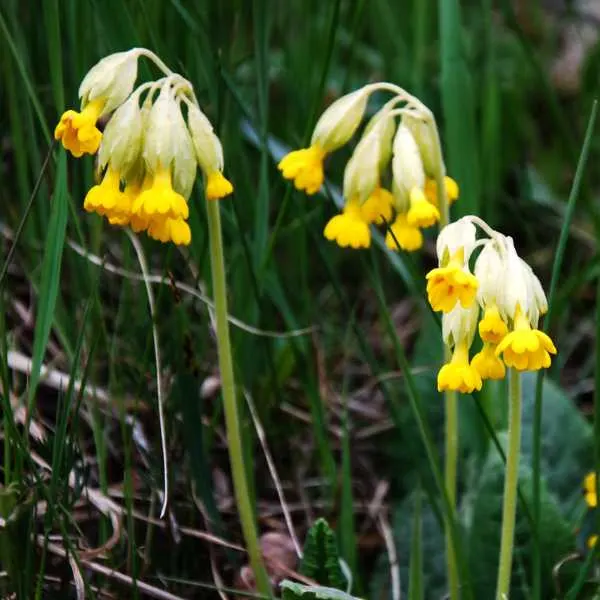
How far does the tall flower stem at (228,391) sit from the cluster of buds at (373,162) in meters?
0.25

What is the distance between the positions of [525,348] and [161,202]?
639 mm

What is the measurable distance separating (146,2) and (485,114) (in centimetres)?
129

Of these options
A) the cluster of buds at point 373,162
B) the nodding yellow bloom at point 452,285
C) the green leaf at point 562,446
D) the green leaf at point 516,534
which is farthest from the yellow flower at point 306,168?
the green leaf at point 562,446

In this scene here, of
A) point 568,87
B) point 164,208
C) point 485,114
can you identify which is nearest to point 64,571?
point 164,208

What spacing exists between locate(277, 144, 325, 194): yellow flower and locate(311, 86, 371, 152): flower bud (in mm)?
24

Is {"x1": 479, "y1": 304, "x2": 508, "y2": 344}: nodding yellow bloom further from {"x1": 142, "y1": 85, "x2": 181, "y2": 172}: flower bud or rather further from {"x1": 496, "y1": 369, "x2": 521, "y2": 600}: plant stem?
{"x1": 142, "y1": 85, "x2": 181, "y2": 172}: flower bud

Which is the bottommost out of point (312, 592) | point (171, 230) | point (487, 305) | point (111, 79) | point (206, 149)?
point (312, 592)

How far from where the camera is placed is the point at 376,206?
7.32 feet

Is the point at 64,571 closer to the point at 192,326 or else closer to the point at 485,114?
the point at 192,326

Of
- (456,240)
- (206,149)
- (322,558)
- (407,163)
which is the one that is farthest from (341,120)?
(322,558)

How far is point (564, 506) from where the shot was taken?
106 inches

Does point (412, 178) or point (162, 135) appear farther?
point (412, 178)

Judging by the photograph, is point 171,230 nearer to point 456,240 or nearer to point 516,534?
point 456,240

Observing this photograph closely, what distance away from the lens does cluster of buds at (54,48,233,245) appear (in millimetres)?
1873
